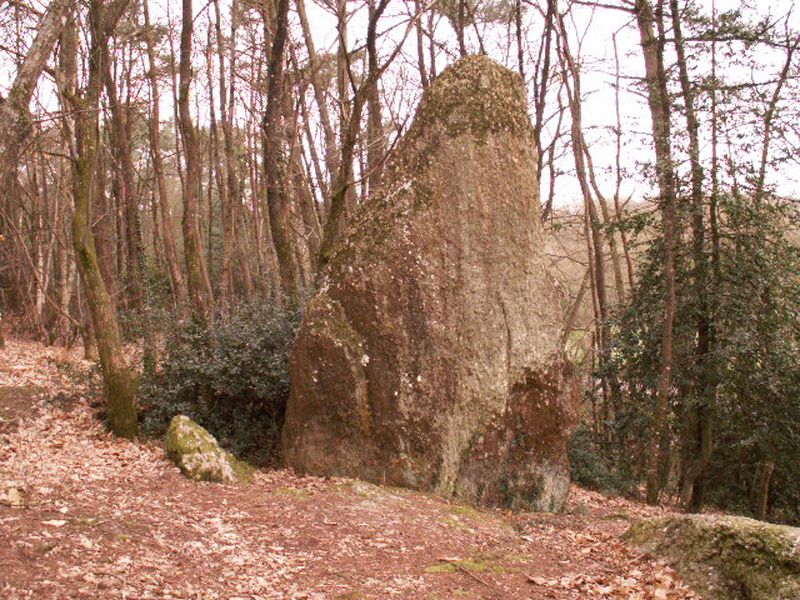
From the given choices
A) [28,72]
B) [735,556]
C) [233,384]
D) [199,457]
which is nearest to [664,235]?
[233,384]

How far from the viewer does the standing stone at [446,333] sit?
8.27m

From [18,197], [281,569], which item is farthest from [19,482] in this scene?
[18,197]

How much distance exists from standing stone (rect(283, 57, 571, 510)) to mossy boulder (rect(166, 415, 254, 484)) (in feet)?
2.78

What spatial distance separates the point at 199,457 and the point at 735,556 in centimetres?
502

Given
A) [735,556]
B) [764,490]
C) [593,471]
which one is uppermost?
[735,556]

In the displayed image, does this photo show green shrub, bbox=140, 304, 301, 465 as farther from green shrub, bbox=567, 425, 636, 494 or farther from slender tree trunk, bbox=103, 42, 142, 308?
slender tree trunk, bbox=103, 42, 142, 308

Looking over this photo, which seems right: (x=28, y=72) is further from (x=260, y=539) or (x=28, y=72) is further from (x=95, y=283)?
(x=260, y=539)

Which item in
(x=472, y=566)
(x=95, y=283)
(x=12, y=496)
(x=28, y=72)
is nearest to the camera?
(x=12, y=496)

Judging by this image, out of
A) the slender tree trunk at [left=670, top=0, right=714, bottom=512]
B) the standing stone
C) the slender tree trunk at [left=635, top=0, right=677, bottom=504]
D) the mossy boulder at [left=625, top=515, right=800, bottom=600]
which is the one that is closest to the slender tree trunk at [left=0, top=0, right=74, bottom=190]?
the standing stone

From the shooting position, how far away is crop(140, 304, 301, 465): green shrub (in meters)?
9.55

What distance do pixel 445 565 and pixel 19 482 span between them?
3504mm

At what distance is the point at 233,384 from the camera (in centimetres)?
956

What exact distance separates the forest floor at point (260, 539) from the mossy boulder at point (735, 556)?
180mm

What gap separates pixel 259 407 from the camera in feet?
32.7
